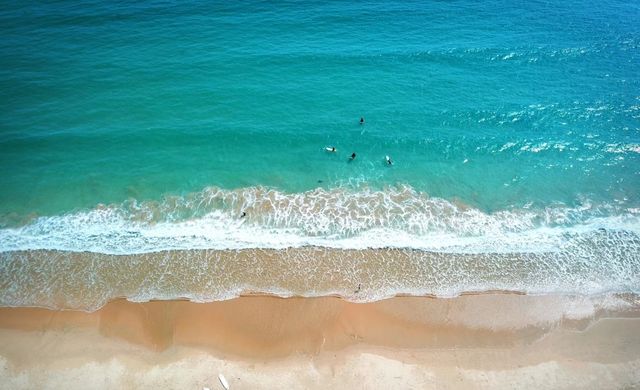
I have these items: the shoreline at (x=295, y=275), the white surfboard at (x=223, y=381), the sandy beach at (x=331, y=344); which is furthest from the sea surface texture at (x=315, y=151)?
the white surfboard at (x=223, y=381)

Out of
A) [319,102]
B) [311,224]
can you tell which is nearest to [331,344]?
[311,224]

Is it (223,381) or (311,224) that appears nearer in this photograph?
(223,381)

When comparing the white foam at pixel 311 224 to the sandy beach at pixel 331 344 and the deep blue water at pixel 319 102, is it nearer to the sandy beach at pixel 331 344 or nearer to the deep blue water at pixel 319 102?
the deep blue water at pixel 319 102

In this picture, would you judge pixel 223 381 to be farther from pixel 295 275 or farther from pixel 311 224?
pixel 311 224

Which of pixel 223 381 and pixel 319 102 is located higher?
pixel 319 102

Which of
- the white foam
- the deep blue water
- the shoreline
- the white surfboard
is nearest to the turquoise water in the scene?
the deep blue water

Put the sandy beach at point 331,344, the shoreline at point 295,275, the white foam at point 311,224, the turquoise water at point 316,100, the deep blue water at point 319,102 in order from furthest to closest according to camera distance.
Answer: the turquoise water at point 316,100, the deep blue water at point 319,102, the white foam at point 311,224, the shoreline at point 295,275, the sandy beach at point 331,344

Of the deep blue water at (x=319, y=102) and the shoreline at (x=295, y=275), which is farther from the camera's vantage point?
the deep blue water at (x=319, y=102)

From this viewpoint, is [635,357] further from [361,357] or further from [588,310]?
[361,357]
